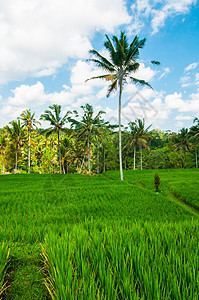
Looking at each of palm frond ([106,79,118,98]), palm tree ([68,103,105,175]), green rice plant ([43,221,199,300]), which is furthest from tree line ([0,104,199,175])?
green rice plant ([43,221,199,300])

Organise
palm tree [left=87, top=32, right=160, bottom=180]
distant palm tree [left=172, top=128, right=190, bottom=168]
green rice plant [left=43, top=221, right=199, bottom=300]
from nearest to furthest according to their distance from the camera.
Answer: green rice plant [left=43, top=221, right=199, bottom=300]
palm tree [left=87, top=32, right=160, bottom=180]
distant palm tree [left=172, top=128, right=190, bottom=168]

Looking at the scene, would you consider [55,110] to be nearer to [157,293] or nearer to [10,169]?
[10,169]

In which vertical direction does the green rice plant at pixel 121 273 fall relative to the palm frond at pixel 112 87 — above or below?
below

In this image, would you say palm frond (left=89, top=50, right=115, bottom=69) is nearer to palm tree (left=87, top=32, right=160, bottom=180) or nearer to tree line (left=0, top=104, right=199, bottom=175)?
palm tree (left=87, top=32, right=160, bottom=180)

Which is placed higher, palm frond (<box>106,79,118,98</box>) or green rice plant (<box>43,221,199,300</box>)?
palm frond (<box>106,79,118,98</box>)

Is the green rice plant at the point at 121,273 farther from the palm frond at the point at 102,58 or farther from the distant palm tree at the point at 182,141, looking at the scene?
the distant palm tree at the point at 182,141

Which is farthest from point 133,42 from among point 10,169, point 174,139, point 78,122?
point 10,169

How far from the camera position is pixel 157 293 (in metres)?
1.17

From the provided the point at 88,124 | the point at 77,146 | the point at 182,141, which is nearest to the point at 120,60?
the point at 88,124

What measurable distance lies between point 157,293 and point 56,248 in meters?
1.15

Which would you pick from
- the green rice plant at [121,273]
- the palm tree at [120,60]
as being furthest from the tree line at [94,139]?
the green rice plant at [121,273]

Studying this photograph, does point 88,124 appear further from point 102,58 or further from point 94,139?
point 102,58

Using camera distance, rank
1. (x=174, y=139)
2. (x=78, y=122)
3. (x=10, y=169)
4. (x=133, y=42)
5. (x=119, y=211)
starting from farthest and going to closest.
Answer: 1. (x=10, y=169)
2. (x=174, y=139)
3. (x=78, y=122)
4. (x=133, y=42)
5. (x=119, y=211)

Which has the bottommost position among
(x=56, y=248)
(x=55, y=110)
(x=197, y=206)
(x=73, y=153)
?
(x=197, y=206)
